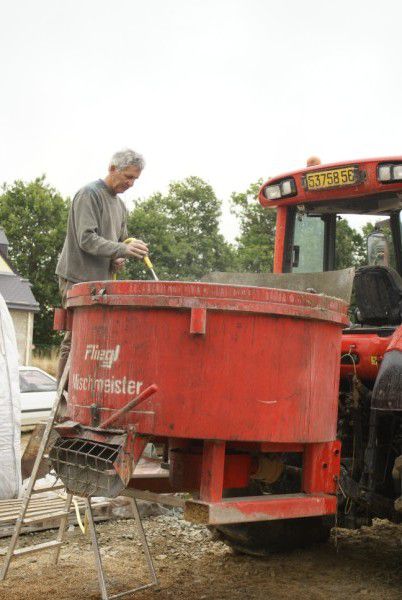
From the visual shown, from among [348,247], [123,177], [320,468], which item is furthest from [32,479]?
[348,247]

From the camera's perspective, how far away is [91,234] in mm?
4449

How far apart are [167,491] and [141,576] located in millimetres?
1100

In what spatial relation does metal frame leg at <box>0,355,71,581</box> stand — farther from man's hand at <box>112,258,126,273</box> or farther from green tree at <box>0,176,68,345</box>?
green tree at <box>0,176,68,345</box>

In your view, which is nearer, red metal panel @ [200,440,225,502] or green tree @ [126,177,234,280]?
red metal panel @ [200,440,225,502]

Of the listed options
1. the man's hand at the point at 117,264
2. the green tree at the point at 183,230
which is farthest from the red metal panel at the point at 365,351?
the green tree at the point at 183,230

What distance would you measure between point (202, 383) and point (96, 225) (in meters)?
1.49

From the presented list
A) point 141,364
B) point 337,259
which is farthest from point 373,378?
point 141,364

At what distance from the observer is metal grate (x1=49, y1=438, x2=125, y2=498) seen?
11.2 feet

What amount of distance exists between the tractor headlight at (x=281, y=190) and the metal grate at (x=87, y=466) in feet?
8.39

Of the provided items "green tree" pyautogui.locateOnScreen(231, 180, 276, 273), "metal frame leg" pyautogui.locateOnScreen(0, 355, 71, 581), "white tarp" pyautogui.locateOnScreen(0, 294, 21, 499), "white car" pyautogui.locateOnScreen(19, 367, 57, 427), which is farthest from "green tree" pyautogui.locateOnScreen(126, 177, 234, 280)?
"metal frame leg" pyautogui.locateOnScreen(0, 355, 71, 581)

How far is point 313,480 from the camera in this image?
377 cm

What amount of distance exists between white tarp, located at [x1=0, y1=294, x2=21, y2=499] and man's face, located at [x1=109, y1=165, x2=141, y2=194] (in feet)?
8.28

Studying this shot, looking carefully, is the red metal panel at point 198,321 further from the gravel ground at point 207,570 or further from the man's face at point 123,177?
the gravel ground at point 207,570

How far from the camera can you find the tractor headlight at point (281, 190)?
214 inches
